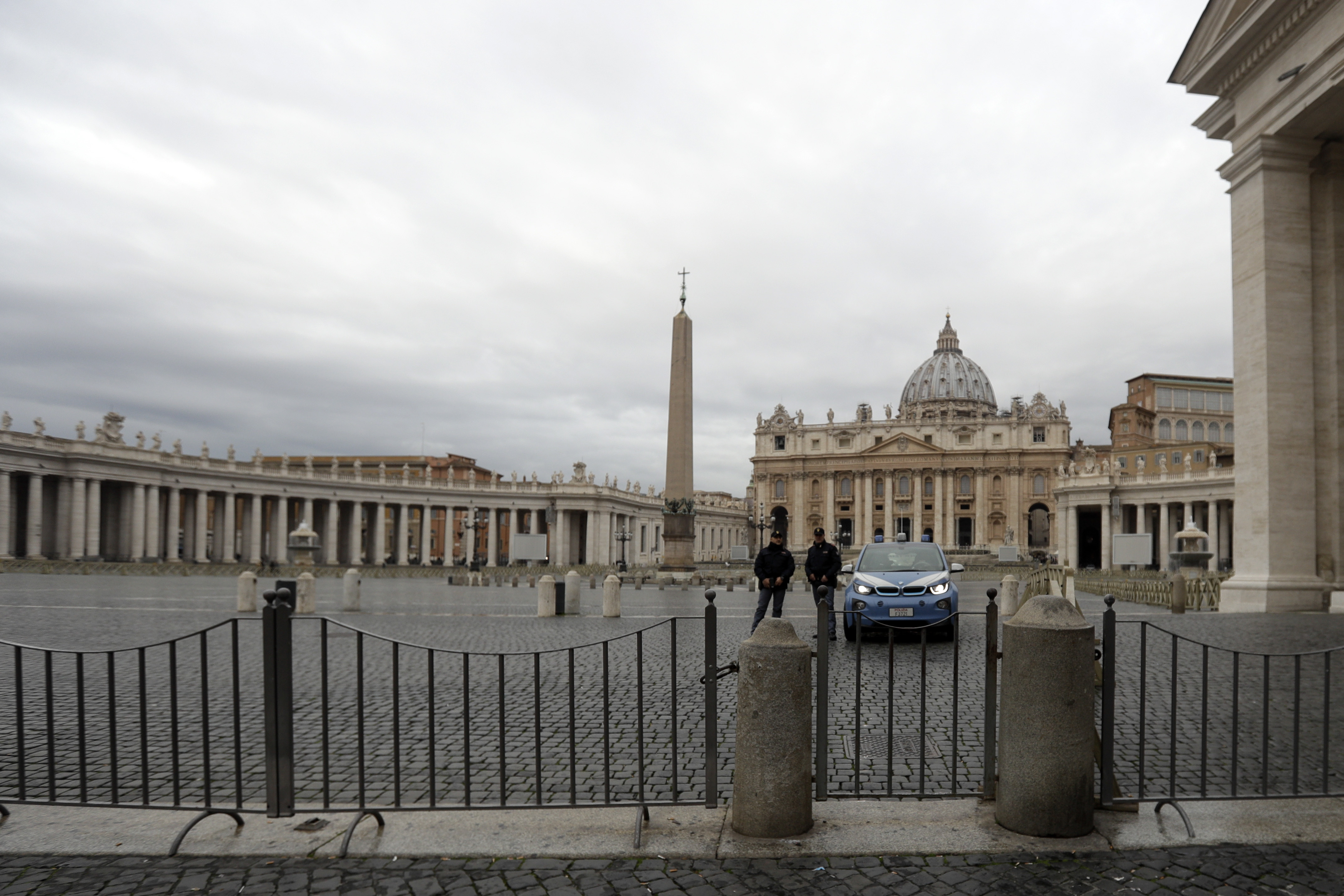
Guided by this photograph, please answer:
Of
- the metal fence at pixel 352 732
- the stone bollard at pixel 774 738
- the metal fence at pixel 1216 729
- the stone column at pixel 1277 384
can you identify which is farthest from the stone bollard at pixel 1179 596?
the stone bollard at pixel 774 738

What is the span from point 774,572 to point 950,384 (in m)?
115

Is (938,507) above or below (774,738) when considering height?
below

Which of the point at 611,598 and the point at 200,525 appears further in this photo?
the point at 200,525

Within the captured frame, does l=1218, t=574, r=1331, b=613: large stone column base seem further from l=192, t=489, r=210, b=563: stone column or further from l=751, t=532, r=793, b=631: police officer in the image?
l=192, t=489, r=210, b=563: stone column

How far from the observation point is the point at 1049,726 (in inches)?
157

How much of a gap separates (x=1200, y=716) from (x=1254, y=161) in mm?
12594

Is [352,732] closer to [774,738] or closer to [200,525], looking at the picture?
[774,738]

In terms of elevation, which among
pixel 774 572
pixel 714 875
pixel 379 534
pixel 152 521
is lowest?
pixel 379 534

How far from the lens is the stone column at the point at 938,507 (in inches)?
3792

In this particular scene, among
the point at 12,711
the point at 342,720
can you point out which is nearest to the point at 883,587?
the point at 342,720

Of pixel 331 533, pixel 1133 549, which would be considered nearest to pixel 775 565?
pixel 1133 549

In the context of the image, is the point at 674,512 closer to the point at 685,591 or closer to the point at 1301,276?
the point at 685,591

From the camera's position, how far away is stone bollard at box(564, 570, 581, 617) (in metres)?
18.3

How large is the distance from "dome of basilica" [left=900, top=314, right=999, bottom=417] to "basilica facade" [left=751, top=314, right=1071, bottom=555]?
1134cm
